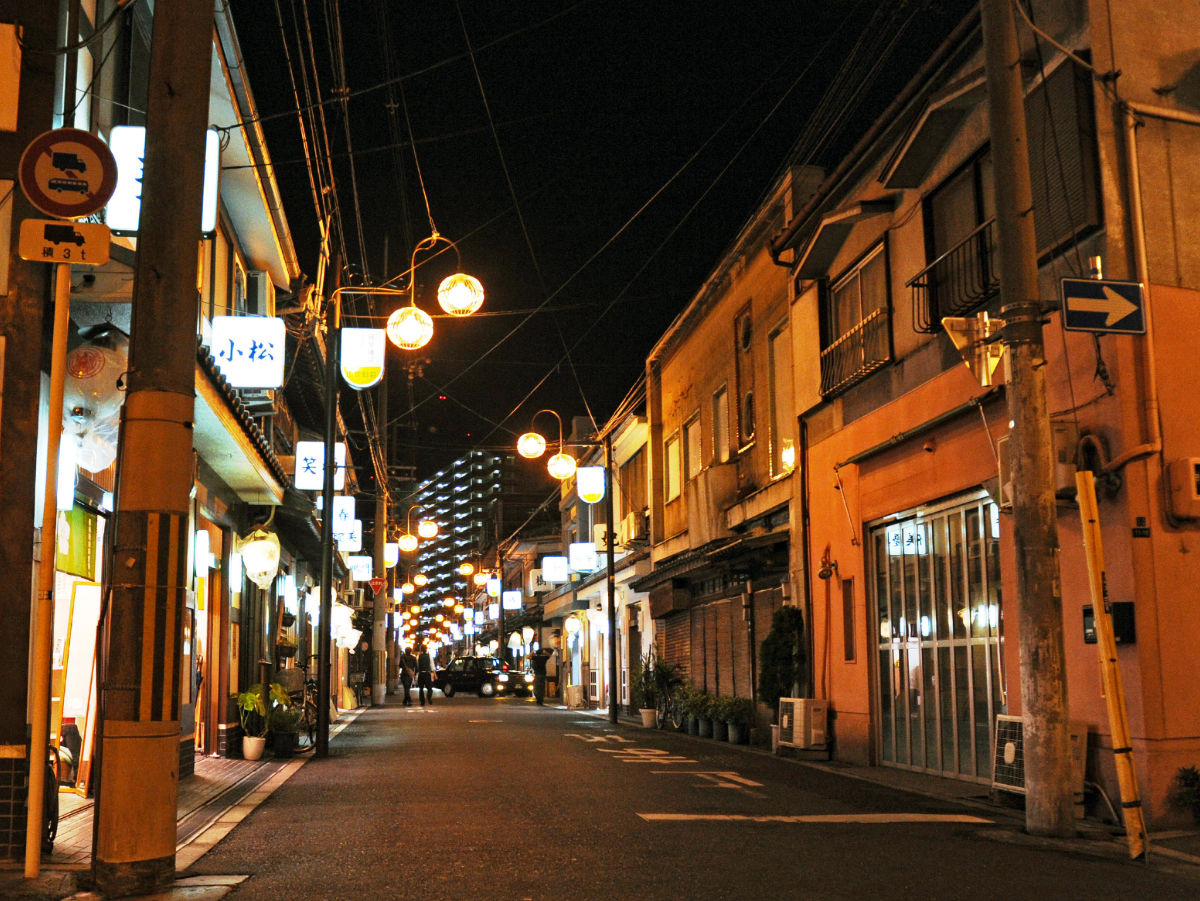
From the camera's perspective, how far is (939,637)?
51.2 ft

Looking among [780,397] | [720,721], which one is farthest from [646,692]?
[780,397]

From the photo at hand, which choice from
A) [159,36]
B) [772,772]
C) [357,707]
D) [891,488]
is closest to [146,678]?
[159,36]

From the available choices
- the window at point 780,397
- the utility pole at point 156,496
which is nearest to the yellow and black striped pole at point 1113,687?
the utility pole at point 156,496

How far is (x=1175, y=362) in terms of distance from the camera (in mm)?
11359

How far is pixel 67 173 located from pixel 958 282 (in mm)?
10438

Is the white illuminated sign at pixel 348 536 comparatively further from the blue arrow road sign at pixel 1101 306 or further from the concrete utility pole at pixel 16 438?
the blue arrow road sign at pixel 1101 306

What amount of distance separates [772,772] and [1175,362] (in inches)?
313

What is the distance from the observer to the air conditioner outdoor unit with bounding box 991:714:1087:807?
11.5m

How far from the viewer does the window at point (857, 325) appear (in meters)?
17.4

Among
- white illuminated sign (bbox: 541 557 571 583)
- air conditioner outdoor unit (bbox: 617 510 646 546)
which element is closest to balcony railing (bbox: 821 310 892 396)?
air conditioner outdoor unit (bbox: 617 510 646 546)

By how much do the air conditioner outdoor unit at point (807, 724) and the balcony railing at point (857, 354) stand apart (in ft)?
16.3

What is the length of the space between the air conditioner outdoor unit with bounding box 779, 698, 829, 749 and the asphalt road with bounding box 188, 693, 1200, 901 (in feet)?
7.00

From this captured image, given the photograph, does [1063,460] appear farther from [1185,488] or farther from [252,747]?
[252,747]

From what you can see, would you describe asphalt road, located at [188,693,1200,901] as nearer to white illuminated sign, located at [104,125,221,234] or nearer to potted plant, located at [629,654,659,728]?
white illuminated sign, located at [104,125,221,234]
